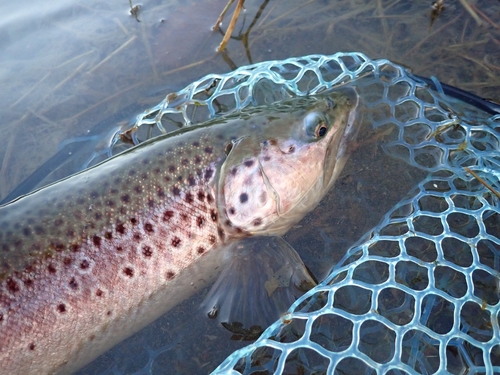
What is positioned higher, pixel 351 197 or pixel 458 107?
pixel 458 107

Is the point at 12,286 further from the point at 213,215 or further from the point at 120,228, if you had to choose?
the point at 213,215

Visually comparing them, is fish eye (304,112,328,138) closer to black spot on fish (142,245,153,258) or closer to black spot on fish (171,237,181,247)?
black spot on fish (171,237,181,247)

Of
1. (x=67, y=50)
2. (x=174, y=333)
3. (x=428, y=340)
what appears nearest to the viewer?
(x=428, y=340)

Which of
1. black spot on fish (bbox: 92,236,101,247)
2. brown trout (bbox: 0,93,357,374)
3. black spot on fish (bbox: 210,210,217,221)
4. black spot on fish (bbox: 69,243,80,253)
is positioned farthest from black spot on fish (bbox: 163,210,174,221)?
black spot on fish (bbox: 69,243,80,253)

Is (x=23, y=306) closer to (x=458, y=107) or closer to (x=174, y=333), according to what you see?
(x=174, y=333)

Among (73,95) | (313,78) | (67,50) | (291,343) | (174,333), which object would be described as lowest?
(174,333)

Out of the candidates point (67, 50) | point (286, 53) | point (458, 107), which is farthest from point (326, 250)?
point (67, 50)

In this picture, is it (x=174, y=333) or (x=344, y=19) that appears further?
(x=344, y=19)

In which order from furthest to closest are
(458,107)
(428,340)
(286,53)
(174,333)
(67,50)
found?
1. (67,50)
2. (286,53)
3. (458,107)
4. (174,333)
5. (428,340)

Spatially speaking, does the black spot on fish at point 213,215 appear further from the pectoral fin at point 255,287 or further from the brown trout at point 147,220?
the pectoral fin at point 255,287
